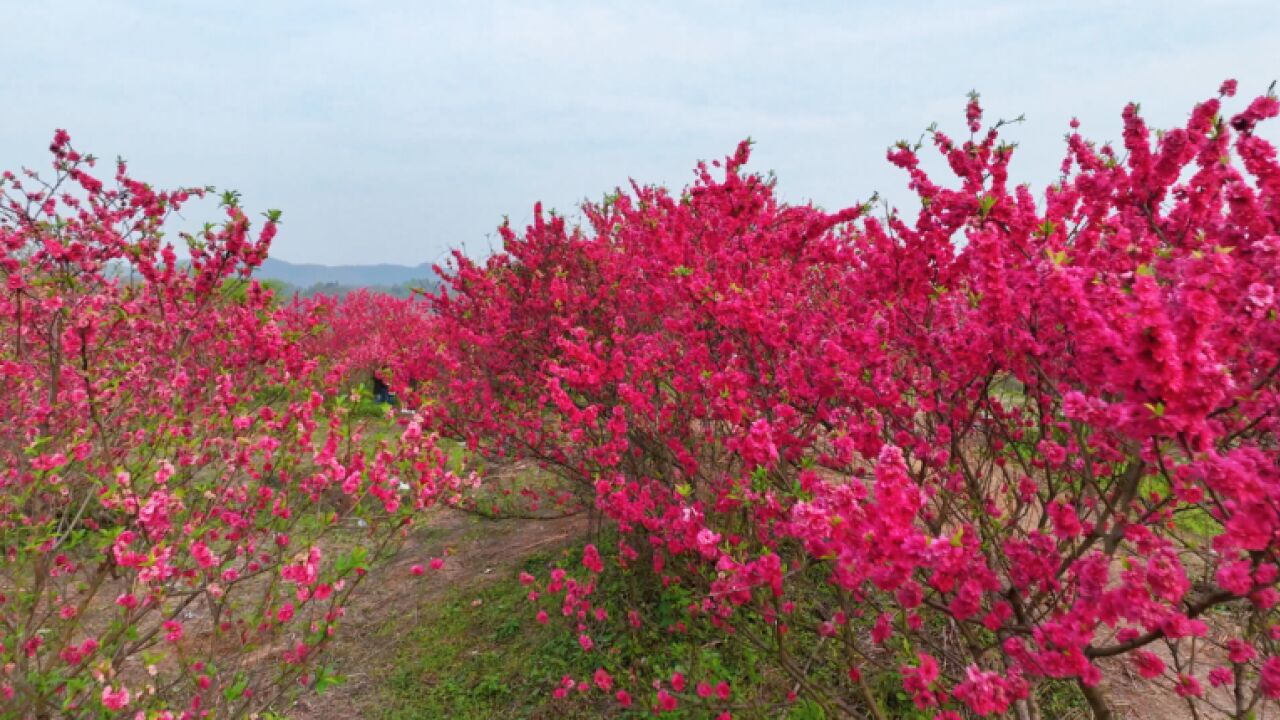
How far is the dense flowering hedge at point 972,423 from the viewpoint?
5.62 feet

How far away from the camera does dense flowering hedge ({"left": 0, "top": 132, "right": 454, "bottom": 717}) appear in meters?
3.05

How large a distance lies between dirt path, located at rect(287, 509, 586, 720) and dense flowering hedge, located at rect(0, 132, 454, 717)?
38 centimetres

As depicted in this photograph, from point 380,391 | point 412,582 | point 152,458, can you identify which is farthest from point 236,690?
point 380,391

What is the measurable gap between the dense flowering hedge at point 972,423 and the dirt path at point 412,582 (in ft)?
4.75

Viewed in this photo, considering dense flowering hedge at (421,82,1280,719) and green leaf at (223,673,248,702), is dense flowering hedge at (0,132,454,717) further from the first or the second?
dense flowering hedge at (421,82,1280,719)

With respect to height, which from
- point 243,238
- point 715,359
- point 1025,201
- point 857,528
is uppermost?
point 1025,201

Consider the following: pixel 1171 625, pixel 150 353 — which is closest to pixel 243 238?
pixel 150 353

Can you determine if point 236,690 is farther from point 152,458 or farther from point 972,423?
point 972,423

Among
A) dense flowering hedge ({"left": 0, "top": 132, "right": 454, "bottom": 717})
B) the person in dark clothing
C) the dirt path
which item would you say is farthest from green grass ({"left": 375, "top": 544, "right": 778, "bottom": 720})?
the person in dark clothing

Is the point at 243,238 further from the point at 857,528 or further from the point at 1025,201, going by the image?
the point at 1025,201

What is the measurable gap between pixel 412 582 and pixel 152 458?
3.08 metres

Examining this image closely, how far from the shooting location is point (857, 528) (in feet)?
6.07

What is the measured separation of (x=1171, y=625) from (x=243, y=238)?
195 inches

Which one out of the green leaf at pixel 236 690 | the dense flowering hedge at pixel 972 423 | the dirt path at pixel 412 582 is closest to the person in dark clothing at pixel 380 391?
the dirt path at pixel 412 582
